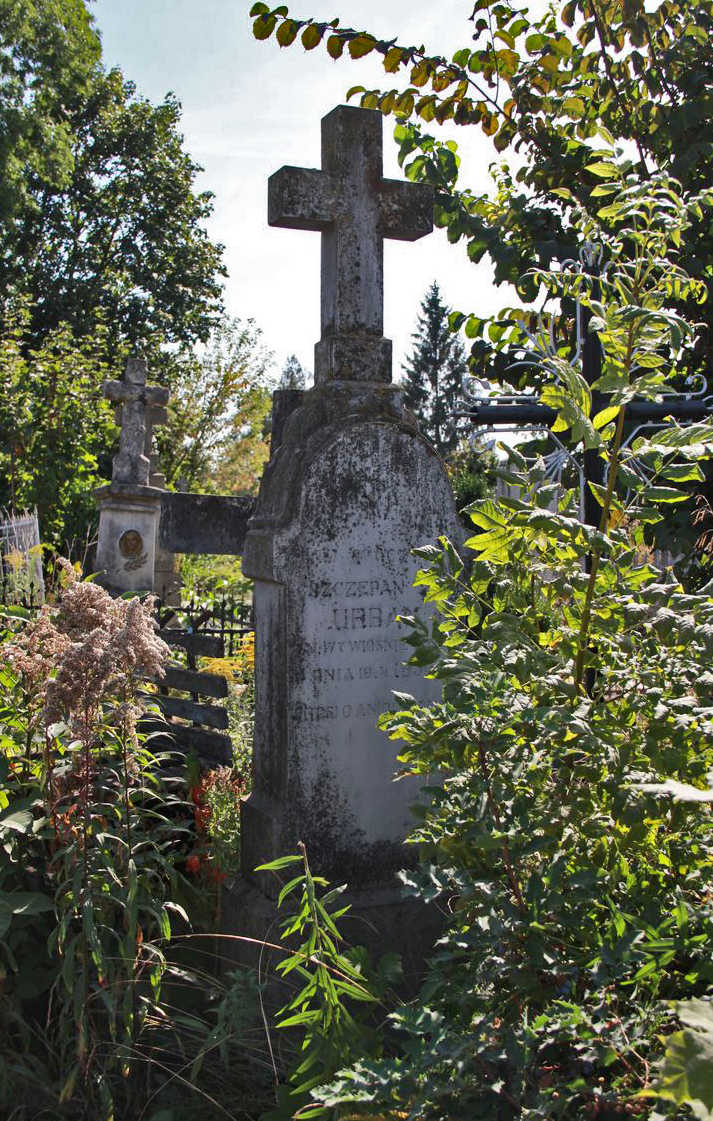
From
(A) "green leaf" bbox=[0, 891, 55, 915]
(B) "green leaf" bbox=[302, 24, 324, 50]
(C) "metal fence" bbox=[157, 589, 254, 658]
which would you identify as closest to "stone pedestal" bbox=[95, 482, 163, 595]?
(C) "metal fence" bbox=[157, 589, 254, 658]

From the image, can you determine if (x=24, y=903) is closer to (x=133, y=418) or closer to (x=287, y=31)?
(x=287, y=31)

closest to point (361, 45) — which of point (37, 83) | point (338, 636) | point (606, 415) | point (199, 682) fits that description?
point (338, 636)

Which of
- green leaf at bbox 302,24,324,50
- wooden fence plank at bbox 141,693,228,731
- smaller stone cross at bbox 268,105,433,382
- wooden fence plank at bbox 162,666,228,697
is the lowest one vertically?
wooden fence plank at bbox 141,693,228,731

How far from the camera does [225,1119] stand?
2.77m

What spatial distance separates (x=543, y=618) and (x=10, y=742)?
180cm

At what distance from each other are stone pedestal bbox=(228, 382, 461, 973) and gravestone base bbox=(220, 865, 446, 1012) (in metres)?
0.01

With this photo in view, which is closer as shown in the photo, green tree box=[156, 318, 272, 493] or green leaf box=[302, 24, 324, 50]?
green leaf box=[302, 24, 324, 50]

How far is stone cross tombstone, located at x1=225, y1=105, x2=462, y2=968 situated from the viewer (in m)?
3.73

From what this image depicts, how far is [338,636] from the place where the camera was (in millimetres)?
3793

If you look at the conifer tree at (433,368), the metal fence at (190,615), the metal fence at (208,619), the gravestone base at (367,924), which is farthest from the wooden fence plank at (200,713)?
the conifer tree at (433,368)

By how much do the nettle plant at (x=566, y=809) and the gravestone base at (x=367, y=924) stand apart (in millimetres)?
1428

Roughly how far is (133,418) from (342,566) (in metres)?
8.57

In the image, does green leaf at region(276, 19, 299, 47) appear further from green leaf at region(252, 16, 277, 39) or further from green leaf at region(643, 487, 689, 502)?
green leaf at region(643, 487, 689, 502)

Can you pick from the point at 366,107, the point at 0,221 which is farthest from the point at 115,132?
the point at 366,107
